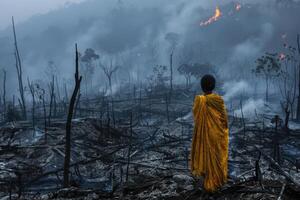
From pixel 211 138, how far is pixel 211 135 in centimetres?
4

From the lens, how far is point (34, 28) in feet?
507

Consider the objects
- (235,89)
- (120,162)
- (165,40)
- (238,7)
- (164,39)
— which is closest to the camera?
(120,162)

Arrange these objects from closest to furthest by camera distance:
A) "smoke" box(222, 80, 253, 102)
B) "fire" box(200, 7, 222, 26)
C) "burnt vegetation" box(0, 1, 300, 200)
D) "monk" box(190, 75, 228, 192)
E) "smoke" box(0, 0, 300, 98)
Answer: "monk" box(190, 75, 228, 192)
"burnt vegetation" box(0, 1, 300, 200)
"smoke" box(222, 80, 253, 102)
"smoke" box(0, 0, 300, 98)
"fire" box(200, 7, 222, 26)

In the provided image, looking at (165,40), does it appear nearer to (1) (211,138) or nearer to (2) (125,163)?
(2) (125,163)

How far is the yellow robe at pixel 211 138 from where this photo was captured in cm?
571

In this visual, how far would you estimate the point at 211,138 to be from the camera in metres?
5.72

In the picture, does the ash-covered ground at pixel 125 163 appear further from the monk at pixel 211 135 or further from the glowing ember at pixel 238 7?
the glowing ember at pixel 238 7

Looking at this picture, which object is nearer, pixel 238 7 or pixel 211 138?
pixel 211 138

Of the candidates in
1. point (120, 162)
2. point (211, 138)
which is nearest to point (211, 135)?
point (211, 138)

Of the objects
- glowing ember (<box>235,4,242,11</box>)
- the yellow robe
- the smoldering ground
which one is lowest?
the yellow robe

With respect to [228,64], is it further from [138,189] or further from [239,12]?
[138,189]

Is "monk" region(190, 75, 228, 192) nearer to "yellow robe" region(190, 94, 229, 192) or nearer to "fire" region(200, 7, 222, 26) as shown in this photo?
"yellow robe" region(190, 94, 229, 192)

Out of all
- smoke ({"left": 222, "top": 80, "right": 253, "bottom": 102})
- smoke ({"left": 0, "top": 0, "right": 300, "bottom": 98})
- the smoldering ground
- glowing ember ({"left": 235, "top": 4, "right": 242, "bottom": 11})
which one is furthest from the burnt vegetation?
glowing ember ({"left": 235, "top": 4, "right": 242, "bottom": 11})

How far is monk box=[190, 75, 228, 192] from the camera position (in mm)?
5711
